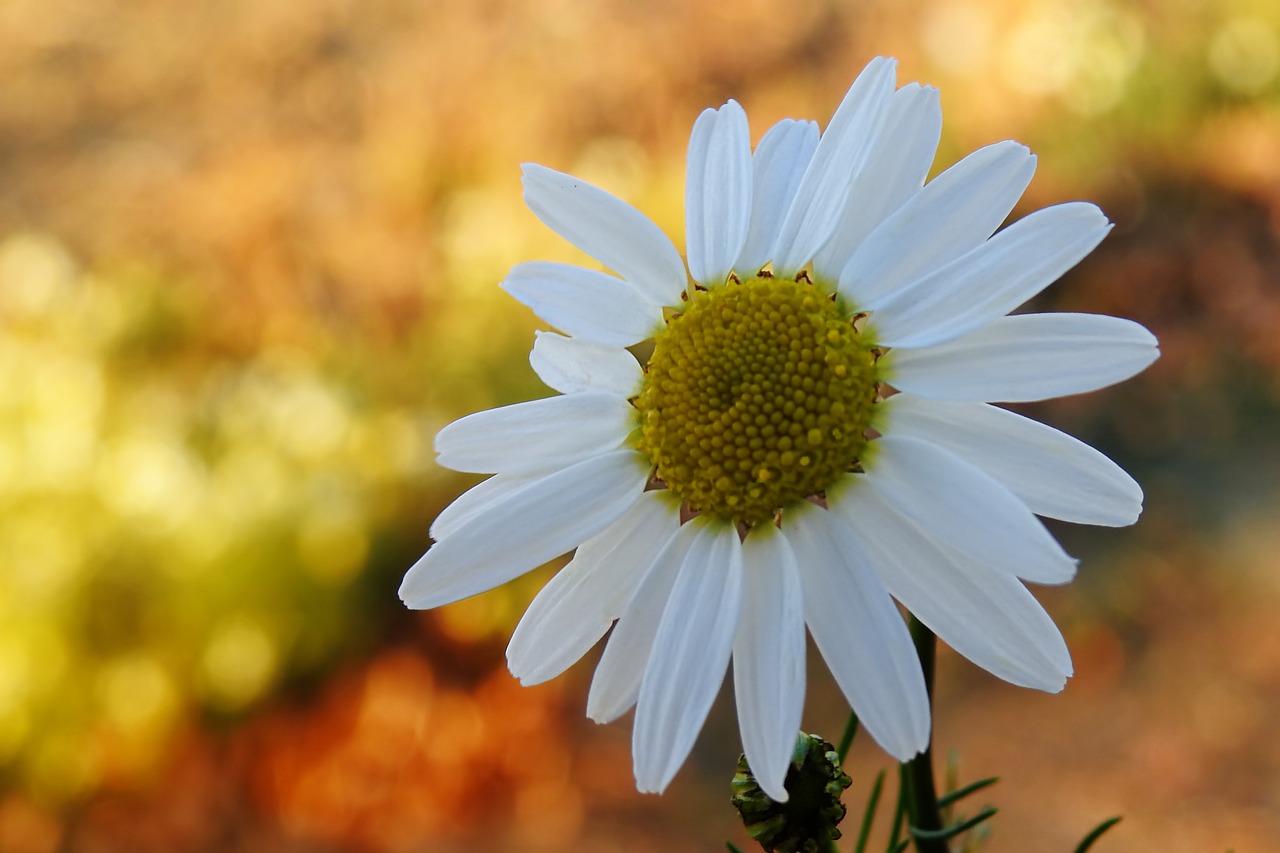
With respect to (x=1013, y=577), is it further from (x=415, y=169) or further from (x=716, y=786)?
(x=415, y=169)

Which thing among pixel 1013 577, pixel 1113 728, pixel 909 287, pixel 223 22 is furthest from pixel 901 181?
pixel 223 22

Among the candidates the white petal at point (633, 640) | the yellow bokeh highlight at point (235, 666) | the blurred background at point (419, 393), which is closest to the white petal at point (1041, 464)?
the white petal at point (633, 640)

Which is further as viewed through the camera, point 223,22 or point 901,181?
point 223,22

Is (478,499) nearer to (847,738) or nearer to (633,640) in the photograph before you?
(633,640)

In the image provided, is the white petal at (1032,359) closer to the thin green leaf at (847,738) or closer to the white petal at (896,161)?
the white petal at (896,161)

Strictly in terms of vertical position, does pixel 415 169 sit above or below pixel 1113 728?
above

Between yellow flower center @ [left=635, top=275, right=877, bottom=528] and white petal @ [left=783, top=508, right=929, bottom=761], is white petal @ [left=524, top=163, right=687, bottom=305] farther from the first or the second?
white petal @ [left=783, top=508, right=929, bottom=761]

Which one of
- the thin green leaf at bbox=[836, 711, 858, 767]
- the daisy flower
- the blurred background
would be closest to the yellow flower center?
the daisy flower
